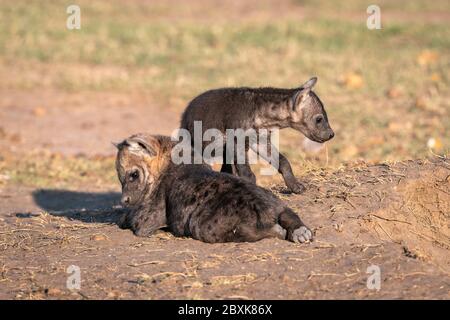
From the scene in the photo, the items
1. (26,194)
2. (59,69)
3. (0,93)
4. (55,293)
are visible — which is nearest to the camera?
(55,293)

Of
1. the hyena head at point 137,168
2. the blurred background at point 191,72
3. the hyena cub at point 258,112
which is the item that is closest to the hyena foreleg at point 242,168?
the hyena cub at point 258,112

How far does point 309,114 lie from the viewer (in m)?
8.90

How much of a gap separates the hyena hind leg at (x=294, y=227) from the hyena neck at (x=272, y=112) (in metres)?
1.99

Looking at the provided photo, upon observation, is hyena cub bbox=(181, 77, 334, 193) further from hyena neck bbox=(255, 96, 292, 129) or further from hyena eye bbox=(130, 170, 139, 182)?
hyena eye bbox=(130, 170, 139, 182)

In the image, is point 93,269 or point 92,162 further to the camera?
point 92,162

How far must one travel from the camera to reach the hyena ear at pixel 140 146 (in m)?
7.73

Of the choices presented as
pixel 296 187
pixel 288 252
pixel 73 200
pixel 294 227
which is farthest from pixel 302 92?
pixel 73 200

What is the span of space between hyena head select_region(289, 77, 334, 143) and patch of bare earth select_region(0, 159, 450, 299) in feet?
1.55

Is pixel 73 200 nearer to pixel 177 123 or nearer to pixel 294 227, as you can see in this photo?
pixel 177 123

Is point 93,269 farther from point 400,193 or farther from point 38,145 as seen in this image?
point 38,145

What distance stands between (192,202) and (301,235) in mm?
957

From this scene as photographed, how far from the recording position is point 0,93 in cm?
1686
